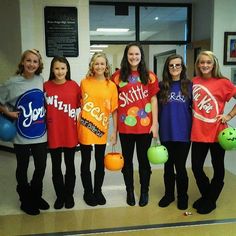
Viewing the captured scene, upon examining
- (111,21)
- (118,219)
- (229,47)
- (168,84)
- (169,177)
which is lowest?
(118,219)

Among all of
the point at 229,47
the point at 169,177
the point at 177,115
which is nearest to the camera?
the point at 177,115

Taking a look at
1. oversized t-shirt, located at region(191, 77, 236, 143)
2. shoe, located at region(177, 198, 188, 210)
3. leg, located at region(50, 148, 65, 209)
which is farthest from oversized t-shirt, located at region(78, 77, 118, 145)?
shoe, located at region(177, 198, 188, 210)

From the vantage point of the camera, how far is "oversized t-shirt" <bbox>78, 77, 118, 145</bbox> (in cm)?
274

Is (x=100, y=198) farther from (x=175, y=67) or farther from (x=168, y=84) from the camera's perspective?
(x=175, y=67)

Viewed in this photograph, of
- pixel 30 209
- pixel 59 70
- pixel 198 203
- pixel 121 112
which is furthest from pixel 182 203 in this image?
pixel 59 70

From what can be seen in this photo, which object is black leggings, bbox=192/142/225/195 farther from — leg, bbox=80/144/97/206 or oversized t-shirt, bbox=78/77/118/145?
leg, bbox=80/144/97/206

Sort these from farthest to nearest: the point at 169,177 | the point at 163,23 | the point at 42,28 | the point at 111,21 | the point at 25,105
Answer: the point at 163,23
the point at 111,21
the point at 42,28
the point at 169,177
the point at 25,105

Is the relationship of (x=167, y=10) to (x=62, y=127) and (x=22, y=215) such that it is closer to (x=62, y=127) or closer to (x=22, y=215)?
(x=62, y=127)

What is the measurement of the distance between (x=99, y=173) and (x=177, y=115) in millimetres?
872

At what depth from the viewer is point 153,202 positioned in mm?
2992

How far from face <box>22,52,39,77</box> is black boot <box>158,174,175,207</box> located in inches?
58.4

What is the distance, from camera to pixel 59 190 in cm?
290

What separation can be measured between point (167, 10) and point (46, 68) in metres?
4.01

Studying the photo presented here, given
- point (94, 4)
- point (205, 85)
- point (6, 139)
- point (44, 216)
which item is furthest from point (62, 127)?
point (94, 4)
